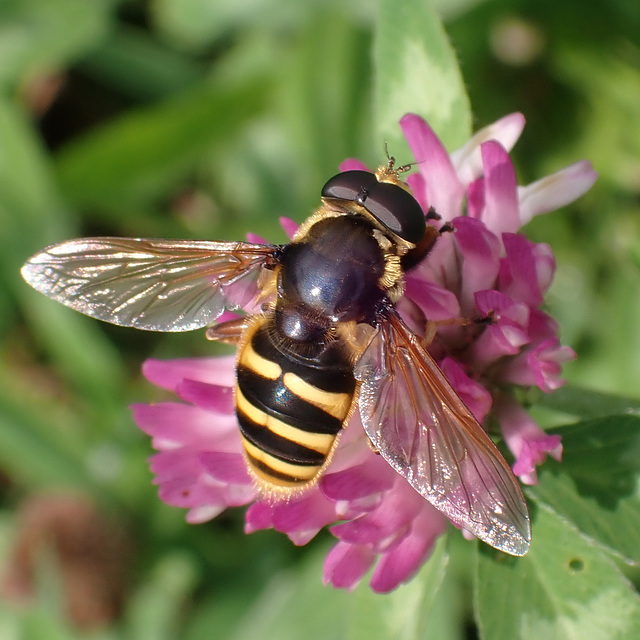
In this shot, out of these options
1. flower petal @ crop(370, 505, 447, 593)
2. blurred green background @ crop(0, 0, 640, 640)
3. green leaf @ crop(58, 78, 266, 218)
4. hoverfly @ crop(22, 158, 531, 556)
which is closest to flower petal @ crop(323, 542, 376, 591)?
flower petal @ crop(370, 505, 447, 593)

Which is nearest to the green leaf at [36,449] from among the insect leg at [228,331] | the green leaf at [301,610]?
the green leaf at [301,610]

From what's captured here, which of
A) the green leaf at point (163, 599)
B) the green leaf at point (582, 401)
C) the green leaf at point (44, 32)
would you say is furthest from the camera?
the green leaf at point (44, 32)

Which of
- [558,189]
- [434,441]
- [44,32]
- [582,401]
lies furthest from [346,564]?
[44,32]

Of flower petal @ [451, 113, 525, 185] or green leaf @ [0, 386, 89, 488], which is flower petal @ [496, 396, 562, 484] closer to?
flower petal @ [451, 113, 525, 185]

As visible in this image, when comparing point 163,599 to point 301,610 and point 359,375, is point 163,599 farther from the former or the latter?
point 359,375

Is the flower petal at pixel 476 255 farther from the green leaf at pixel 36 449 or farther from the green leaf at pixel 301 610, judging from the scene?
the green leaf at pixel 36 449
